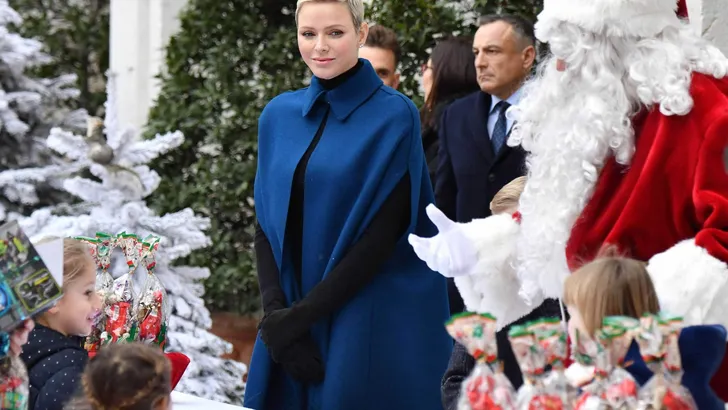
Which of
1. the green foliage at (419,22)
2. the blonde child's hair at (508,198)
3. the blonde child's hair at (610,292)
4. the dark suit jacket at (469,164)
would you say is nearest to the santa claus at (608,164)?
the blonde child's hair at (508,198)

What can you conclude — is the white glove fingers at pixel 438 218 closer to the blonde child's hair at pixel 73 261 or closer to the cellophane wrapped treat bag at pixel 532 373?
the cellophane wrapped treat bag at pixel 532 373

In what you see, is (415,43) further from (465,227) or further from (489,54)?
(465,227)

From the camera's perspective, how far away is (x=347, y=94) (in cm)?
338

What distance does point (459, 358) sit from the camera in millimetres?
2959

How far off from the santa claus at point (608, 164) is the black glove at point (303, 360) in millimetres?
432

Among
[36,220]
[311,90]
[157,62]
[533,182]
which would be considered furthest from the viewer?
[157,62]

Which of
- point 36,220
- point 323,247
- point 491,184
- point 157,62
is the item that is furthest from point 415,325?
point 157,62

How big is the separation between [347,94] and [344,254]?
1.46 feet

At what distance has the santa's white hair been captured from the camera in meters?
3.00

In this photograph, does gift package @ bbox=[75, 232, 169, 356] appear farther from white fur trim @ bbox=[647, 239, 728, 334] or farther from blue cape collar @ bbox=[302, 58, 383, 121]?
white fur trim @ bbox=[647, 239, 728, 334]

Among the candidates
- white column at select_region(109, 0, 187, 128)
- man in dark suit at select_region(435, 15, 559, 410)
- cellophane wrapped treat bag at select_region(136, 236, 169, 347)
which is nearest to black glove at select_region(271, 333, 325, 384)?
cellophane wrapped treat bag at select_region(136, 236, 169, 347)

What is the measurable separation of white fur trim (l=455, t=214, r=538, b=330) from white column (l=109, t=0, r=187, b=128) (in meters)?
5.72

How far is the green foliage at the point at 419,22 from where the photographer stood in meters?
6.36

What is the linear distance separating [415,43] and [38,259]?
416 cm
